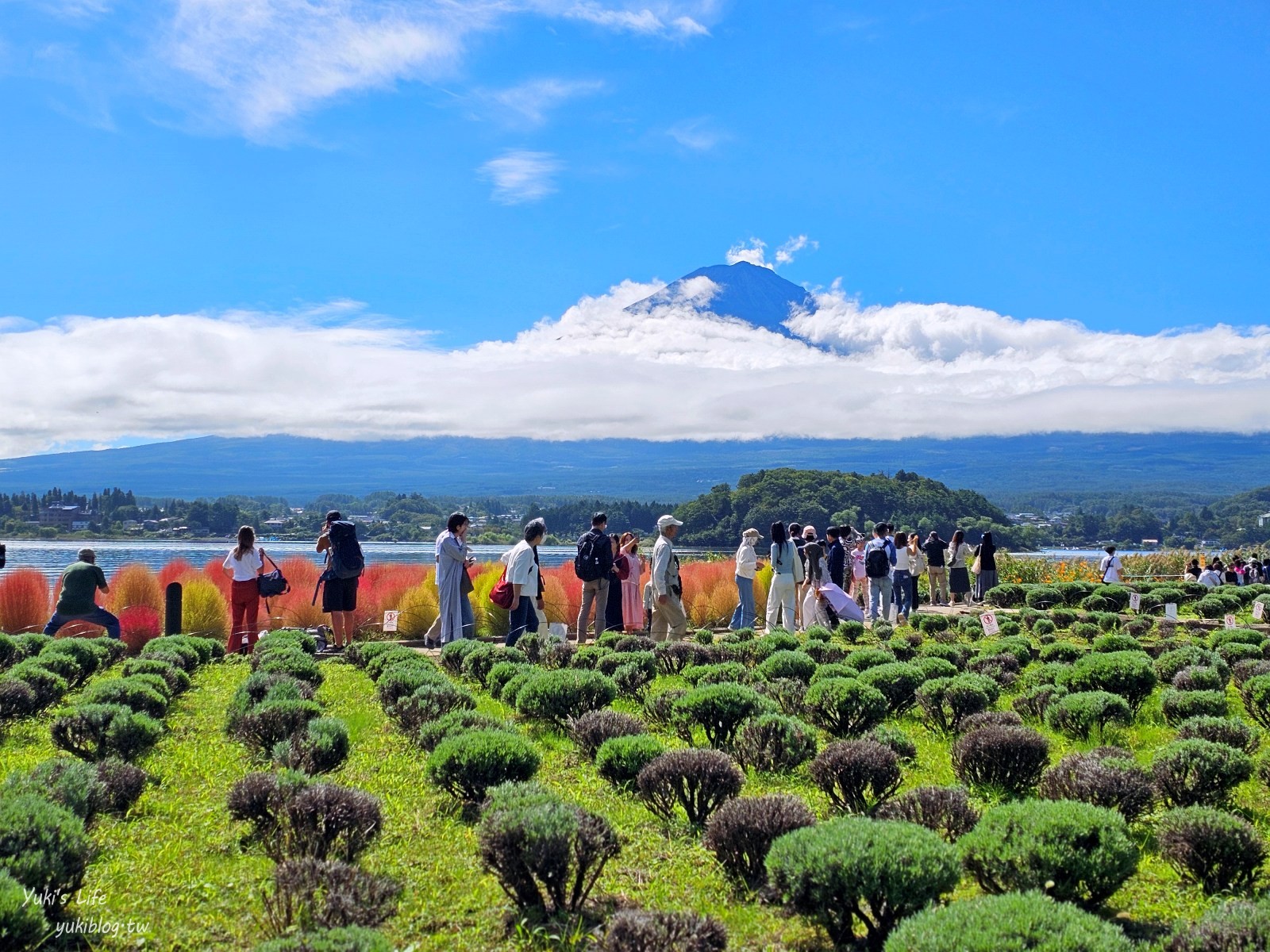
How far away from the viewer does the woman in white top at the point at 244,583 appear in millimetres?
12828

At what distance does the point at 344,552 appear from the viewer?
42.3 ft

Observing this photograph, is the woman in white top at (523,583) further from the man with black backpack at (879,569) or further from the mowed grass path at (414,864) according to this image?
the man with black backpack at (879,569)

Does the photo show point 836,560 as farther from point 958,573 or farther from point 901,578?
point 958,573

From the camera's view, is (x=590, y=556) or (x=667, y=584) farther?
(x=667, y=584)

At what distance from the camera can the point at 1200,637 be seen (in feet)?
49.3

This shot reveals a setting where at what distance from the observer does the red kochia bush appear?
47.8 feet

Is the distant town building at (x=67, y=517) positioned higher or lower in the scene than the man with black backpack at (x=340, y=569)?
lower

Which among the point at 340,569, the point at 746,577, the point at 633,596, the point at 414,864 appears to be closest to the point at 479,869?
the point at 414,864

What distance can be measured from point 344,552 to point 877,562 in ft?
28.2

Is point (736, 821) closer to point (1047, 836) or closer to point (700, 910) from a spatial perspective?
point (700, 910)

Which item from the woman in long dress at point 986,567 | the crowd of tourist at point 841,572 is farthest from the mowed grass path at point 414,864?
the woman in long dress at point 986,567

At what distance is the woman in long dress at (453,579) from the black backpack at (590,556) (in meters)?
1.48

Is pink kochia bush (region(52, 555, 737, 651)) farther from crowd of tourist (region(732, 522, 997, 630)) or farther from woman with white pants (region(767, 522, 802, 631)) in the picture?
woman with white pants (region(767, 522, 802, 631))

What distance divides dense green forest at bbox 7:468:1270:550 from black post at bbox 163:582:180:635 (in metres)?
12.2
